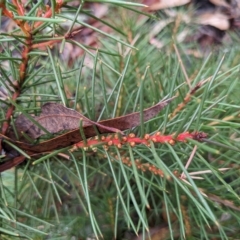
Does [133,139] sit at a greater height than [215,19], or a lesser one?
lesser

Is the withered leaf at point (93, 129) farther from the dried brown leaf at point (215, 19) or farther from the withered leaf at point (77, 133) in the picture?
the dried brown leaf at point (215, 19)

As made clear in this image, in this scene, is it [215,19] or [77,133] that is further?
[215,19]

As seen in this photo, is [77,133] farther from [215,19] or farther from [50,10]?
[215,19]

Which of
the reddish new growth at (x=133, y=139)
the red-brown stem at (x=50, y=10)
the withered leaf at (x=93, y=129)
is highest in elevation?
the red-brown stem at (x=50, y=10)

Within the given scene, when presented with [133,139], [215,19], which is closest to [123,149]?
[133,139]

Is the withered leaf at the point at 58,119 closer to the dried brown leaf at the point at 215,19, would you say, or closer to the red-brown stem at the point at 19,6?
the red-brown stem at the point at 19,6

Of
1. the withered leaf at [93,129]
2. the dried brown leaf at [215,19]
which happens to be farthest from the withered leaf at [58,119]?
the dried brown leaf at [215,19]

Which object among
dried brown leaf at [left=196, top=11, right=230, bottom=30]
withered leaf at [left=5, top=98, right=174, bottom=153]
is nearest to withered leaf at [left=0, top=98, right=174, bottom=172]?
withered leaf at [left=5, top=98, right=174, bottom=153]

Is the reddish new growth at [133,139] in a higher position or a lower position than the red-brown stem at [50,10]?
lower

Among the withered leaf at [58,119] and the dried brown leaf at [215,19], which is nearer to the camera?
the withered leaf at [58,119]
